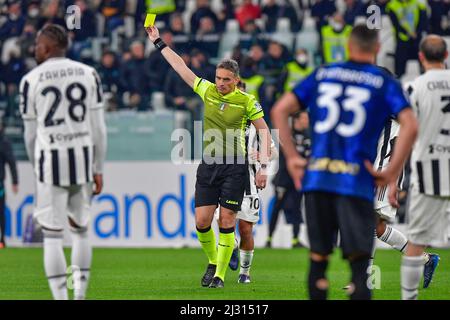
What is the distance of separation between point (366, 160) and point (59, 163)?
8.09 ft

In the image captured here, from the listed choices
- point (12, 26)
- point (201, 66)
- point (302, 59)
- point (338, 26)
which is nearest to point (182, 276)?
point (201, 66)

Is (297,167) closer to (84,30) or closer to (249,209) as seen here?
(249,209)

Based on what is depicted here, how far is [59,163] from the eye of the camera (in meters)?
8.65

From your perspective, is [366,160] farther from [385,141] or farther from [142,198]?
[142,198]

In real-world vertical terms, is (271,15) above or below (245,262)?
above

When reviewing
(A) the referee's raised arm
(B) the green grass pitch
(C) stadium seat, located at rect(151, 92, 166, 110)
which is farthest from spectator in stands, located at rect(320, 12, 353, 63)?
(A) the referee's raised arm

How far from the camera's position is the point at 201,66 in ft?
68.5

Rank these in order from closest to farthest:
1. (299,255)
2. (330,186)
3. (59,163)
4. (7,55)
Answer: (330,186)
(59,163)
(299,255)
(7,55)

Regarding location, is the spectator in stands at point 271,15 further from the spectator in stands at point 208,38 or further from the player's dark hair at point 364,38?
the player's dark hair at point 364,38

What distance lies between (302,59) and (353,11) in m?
1.52

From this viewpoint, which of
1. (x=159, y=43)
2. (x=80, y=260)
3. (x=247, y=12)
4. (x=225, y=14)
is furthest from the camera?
(x=225, y=14)

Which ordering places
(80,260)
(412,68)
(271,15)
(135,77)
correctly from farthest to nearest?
(271,15)
(135,77)
(412,68)
(80,260)

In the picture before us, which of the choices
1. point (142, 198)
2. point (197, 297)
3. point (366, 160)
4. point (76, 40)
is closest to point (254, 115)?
point (197, 297)

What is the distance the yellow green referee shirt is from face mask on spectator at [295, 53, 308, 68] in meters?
9.04
